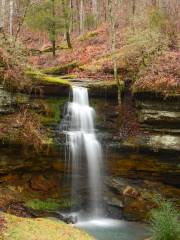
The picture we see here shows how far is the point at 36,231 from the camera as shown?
11164 millimetres

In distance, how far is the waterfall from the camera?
1628 centimetres

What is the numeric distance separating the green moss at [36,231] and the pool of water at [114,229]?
5.44 feet

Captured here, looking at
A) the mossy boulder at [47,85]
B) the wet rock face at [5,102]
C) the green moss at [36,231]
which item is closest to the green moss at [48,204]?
the green moss at [36,231]

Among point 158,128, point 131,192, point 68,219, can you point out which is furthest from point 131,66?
point 68,219

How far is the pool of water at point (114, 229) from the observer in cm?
1370

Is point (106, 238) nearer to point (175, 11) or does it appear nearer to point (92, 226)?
point (92, 226)

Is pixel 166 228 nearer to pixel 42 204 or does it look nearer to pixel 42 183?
pixel 42 204

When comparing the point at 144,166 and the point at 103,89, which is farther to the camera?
the point at 103,89

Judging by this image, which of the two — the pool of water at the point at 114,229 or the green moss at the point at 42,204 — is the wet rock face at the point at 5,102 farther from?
the pool of water at the point at 114,229

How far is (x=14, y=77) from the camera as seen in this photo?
1599cm

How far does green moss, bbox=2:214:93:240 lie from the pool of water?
1658 mm

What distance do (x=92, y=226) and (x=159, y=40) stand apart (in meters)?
10.7

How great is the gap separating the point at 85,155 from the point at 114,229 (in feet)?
10.5

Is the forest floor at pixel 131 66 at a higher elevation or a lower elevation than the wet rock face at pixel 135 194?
higher
